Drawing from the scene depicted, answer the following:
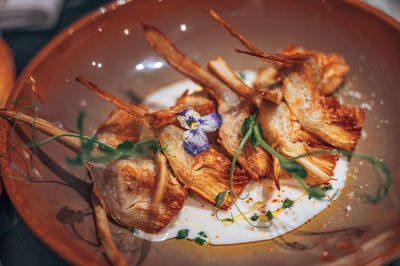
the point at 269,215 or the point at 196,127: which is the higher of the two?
the point at 196,127

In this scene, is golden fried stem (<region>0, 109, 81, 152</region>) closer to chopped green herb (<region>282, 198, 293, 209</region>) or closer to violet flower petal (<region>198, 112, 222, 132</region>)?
violet flower petal (<region>198, 112, 222, 132</region>)

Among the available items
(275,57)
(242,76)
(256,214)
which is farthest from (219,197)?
(242,76)

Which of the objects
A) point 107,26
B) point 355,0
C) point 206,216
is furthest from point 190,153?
point 355,0

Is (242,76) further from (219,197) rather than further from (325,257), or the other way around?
(325,257)

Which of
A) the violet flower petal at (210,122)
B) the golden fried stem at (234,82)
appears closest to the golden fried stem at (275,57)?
the golden fried stem at (234,82)

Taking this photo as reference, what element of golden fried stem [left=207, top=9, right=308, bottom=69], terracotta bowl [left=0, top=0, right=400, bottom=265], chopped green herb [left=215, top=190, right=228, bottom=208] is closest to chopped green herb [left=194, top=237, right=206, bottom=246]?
terracotta bowl [left=0, top=0, right=400, bottom=265]

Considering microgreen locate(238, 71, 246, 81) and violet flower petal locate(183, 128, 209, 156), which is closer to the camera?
violet flower petal locate(183, 128, 209, 156)
